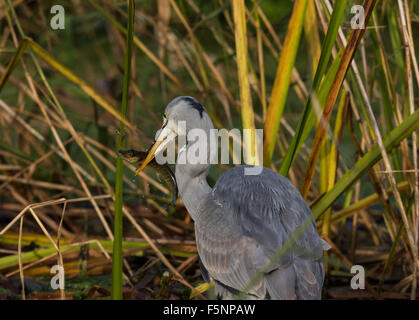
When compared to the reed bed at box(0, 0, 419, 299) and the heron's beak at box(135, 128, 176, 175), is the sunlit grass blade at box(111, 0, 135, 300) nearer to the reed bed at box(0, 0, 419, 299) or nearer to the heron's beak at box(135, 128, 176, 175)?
the reed bed at box(0, 0, 419, 299)

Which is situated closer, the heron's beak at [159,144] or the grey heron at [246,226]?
the grey heron at [246,226]

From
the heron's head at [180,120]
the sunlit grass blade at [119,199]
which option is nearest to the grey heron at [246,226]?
the heron's head at [180,120]

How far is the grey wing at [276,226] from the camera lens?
3.96 feet

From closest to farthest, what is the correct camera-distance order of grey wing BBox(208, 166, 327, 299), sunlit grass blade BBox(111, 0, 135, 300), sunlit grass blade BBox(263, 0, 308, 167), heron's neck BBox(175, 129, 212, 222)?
sunlit grass blade BBox(111, 0, 135, 300), grey wing BBox(208, 166, 327, 299), sunlit grass blade BBox(263, 0, 308, 167), heron's neck BBox(175, 129, 212, 222)

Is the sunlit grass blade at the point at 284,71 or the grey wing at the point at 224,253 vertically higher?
the sunlit grass blade at the point at 284,71

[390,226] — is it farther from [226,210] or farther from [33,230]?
[33,230]

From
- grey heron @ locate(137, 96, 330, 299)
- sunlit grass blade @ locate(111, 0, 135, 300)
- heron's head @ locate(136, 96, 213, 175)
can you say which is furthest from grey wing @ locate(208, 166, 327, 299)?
sunlit grass blade @ locate(111, 0, 135, 300)

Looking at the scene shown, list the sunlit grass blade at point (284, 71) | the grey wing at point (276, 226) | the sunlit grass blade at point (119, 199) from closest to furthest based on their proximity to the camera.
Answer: the sunlit grass blade at point (119, 199)
the grey wing at point (276, 226)
the sunlit grass blade at point (284, 71)

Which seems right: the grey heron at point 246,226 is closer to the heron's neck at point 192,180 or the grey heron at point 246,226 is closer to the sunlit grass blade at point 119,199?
the heron's neck at point 192,180

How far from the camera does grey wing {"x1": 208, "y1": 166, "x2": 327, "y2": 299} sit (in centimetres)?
121

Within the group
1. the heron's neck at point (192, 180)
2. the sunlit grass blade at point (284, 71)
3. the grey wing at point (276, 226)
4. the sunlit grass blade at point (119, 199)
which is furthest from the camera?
the heron's neck at point (192, 180)

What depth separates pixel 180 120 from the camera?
140 cm

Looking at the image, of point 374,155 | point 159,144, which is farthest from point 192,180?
point 374,155

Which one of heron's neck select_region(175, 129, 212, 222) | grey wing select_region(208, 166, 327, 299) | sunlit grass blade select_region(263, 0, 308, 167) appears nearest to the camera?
grey wing select_region(208, 166, 327, 299)
